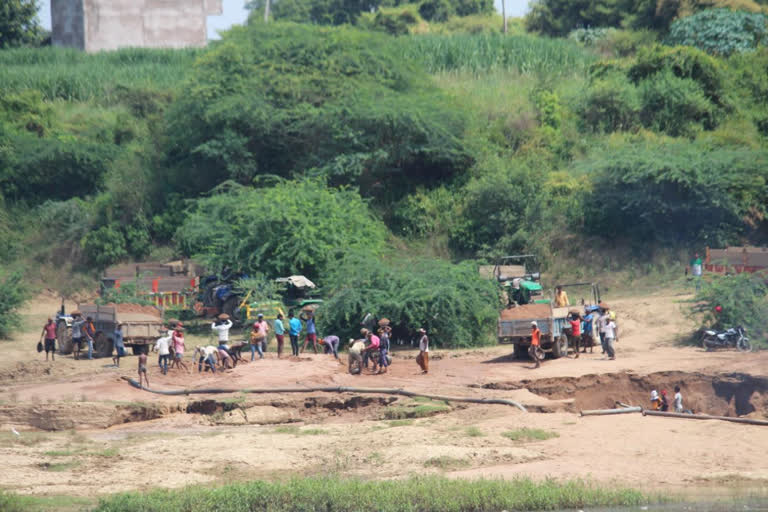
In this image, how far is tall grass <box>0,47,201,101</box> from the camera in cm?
5206

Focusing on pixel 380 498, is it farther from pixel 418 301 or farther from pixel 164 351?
pixel 418 301

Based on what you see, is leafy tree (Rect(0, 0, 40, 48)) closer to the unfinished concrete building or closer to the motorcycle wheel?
the unfinished concrete building

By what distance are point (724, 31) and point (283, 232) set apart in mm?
22800

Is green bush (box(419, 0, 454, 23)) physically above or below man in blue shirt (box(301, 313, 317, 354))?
above

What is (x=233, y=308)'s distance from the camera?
103ft

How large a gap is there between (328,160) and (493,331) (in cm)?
1237

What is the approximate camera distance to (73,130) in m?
47.4

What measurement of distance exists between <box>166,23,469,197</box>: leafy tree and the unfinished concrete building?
62.9ft

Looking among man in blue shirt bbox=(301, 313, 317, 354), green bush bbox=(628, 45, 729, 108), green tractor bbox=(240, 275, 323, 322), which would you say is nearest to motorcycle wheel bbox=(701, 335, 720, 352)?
man in blue shirt bbox=(301, 313, 317, 354)

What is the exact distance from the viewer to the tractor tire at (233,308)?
1215 inches

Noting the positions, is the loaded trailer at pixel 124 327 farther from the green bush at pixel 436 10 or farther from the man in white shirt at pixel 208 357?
the green bush at pixel 436 10

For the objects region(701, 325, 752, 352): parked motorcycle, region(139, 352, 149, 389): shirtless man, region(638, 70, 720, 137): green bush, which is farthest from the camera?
region(638, 70, 720, 137): green bush

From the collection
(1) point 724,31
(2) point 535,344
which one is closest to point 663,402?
(2) point 535,344

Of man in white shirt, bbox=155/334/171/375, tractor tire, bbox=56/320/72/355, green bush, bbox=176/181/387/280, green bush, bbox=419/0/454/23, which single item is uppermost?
green bush, bbox=419/0/454/23
